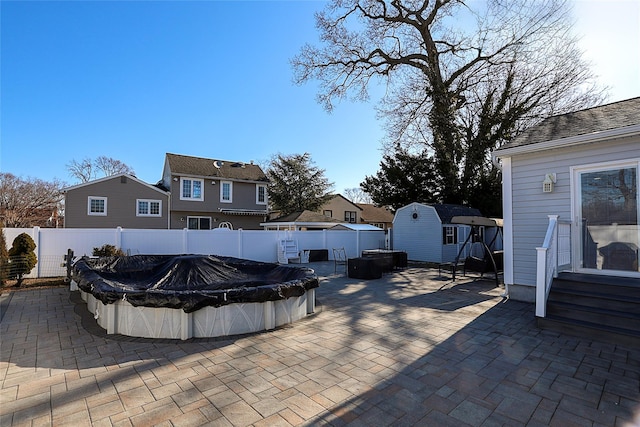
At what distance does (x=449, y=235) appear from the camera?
47.8 feet

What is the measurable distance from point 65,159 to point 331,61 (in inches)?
1073

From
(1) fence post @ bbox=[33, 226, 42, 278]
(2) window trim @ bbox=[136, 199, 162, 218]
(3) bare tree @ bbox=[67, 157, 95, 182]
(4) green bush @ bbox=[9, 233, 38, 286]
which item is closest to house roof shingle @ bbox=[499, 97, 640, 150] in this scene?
(4) green bush @ bbox=[9, 233, 38, 286]

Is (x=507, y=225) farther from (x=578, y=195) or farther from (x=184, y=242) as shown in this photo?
(x=184, y=242)

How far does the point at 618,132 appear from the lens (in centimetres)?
507

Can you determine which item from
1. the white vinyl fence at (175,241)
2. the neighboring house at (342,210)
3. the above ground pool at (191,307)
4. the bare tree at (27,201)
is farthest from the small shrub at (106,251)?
the neighboring house at (342,210)

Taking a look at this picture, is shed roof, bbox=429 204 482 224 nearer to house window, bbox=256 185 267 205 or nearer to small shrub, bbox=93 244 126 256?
house window, bbox=256 185 267 205

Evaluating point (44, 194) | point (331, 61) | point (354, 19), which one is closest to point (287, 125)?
point (331, 61)

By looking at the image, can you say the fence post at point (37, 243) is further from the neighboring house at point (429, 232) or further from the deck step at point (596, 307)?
the neighboring house at point (429, 232)

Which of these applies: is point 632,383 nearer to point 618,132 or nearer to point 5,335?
point 618,132

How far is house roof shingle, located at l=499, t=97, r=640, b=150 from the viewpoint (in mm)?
5551

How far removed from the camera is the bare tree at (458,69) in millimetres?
14266

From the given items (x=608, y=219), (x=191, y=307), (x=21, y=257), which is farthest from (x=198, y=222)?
(x=608, y=219)

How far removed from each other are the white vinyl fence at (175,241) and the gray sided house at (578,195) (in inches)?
363

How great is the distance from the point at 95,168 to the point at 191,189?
58.0ft
